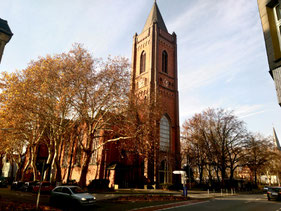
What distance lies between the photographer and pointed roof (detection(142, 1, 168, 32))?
45.1 metres

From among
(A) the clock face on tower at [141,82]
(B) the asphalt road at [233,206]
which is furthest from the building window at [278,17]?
(A) the clock face on tower at [141,82]

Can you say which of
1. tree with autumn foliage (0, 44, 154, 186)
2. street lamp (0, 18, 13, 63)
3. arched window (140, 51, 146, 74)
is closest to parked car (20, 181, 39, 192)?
tree with autumn foliage (0, 44, 154, 186)

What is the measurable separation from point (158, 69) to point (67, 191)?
3075cm

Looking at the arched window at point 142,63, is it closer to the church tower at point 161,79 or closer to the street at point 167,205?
the church tower at point 161,79

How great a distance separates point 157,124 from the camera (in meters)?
30.0

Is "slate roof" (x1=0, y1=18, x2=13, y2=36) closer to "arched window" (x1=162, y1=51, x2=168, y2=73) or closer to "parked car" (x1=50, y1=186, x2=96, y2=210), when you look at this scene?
"parked car" (x1=50, y1=186, x2=96, y2=210)

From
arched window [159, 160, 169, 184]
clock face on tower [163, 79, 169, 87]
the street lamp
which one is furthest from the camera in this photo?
clock face on tower [163, 79, 169, 87]

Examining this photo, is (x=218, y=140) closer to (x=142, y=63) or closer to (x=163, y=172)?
(x=163, y=172)

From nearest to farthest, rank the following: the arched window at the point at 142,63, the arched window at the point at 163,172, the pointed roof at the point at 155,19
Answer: the arched window at the point at 163,172 → the arched window at the point at 142,63 → the pointed roof at the point at 155,19

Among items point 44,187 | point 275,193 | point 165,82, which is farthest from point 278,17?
point 165,82

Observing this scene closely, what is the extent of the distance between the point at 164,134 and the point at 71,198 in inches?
1022

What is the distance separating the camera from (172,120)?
1502 inches

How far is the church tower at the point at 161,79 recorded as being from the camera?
1356 inches

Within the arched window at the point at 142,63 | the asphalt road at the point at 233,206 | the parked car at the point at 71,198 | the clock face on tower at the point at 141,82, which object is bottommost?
the asphalt road at the point at 233,206
